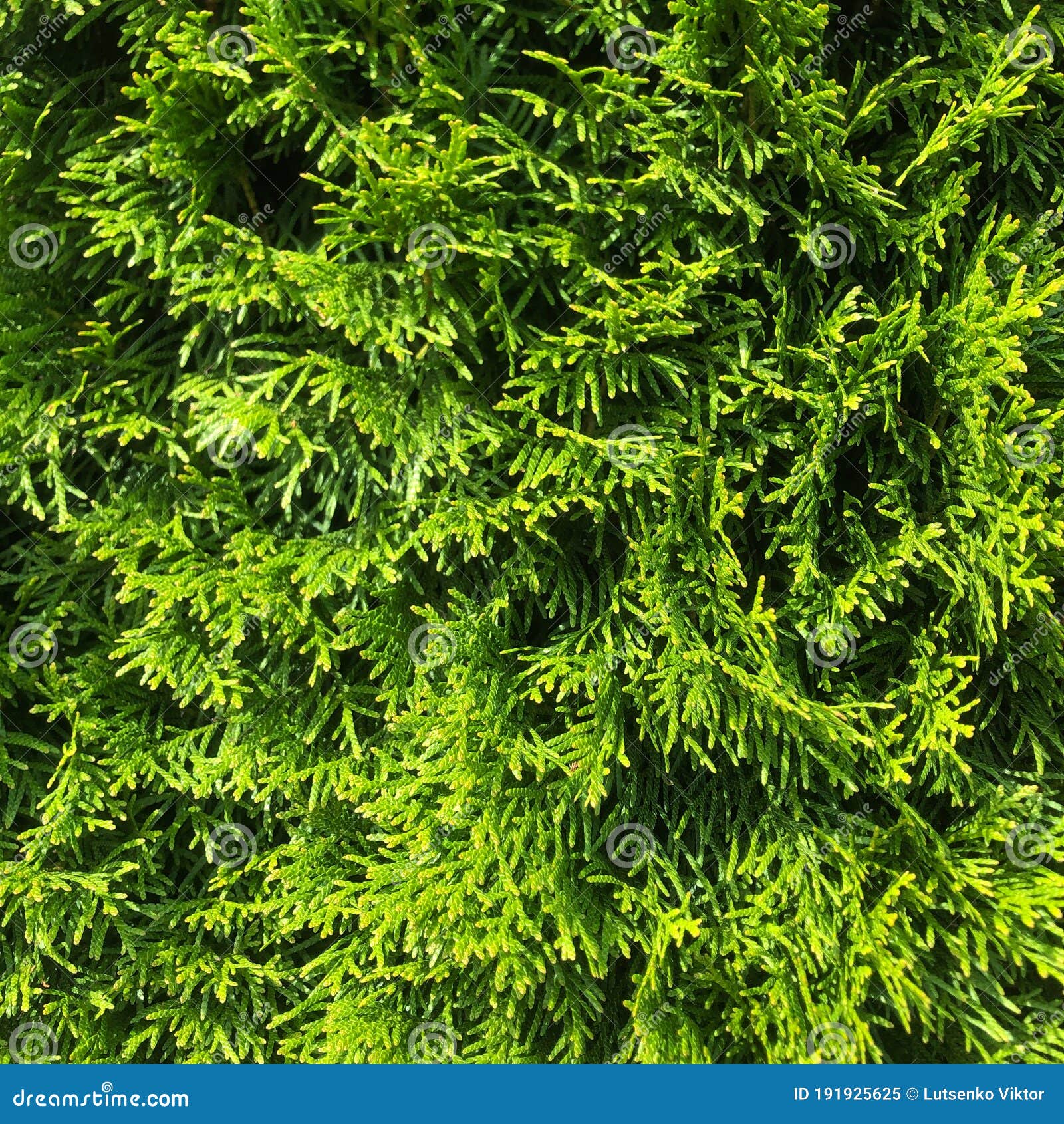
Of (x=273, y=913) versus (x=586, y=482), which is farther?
(x=273, y=913)

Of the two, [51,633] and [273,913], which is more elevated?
[51,633]

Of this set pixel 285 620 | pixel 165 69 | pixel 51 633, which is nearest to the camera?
pixel 165 69

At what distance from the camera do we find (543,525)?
291 cm

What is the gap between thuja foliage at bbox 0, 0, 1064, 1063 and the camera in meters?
2.62

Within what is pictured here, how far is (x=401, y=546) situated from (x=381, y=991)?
1.49 m

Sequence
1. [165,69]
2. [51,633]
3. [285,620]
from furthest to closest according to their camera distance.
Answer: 1. [51,633]
2. [285,620]
3. [165,69]

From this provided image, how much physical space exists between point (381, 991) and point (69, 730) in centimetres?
151

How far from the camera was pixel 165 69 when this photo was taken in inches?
103

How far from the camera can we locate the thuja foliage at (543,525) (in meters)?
2.62

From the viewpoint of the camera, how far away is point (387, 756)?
2.86m

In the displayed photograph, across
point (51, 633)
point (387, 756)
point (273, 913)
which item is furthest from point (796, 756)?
point (51, 633)

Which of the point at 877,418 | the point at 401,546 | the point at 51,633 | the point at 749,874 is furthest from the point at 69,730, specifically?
the point at 877,418

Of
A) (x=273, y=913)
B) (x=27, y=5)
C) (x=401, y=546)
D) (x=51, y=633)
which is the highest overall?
(x=27, y=5)
